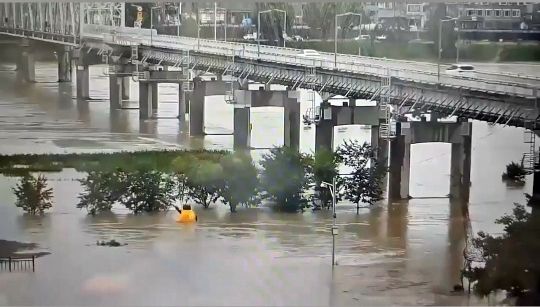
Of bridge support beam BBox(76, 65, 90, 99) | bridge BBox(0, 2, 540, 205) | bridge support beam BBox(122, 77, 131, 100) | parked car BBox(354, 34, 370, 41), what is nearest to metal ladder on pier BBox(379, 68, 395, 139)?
bridge BBox(0, 2, 540, 205)

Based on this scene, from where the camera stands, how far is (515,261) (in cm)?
263

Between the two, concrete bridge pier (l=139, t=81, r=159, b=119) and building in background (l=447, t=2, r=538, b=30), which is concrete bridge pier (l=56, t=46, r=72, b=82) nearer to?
concrete bridge pier (l=139, t=81, r=159, b=119)

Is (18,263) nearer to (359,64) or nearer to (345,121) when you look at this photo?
(345,121)

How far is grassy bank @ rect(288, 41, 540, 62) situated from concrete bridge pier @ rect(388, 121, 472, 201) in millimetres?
204

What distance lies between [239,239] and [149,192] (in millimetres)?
308

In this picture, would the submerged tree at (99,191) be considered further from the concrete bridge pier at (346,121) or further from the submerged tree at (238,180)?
the concrete bridge pier at (346,121)

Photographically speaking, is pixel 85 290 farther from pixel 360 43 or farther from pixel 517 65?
pixel 517 65

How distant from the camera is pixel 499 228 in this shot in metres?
2.64

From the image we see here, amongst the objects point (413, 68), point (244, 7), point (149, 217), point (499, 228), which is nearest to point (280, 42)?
point (244, 7)

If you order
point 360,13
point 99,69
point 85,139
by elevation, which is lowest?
point 85,139

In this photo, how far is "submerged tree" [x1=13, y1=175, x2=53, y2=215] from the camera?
2.66 m

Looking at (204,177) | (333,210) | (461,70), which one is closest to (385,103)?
(461,70)

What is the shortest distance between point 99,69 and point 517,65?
1.27m

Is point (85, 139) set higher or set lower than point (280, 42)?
lower
